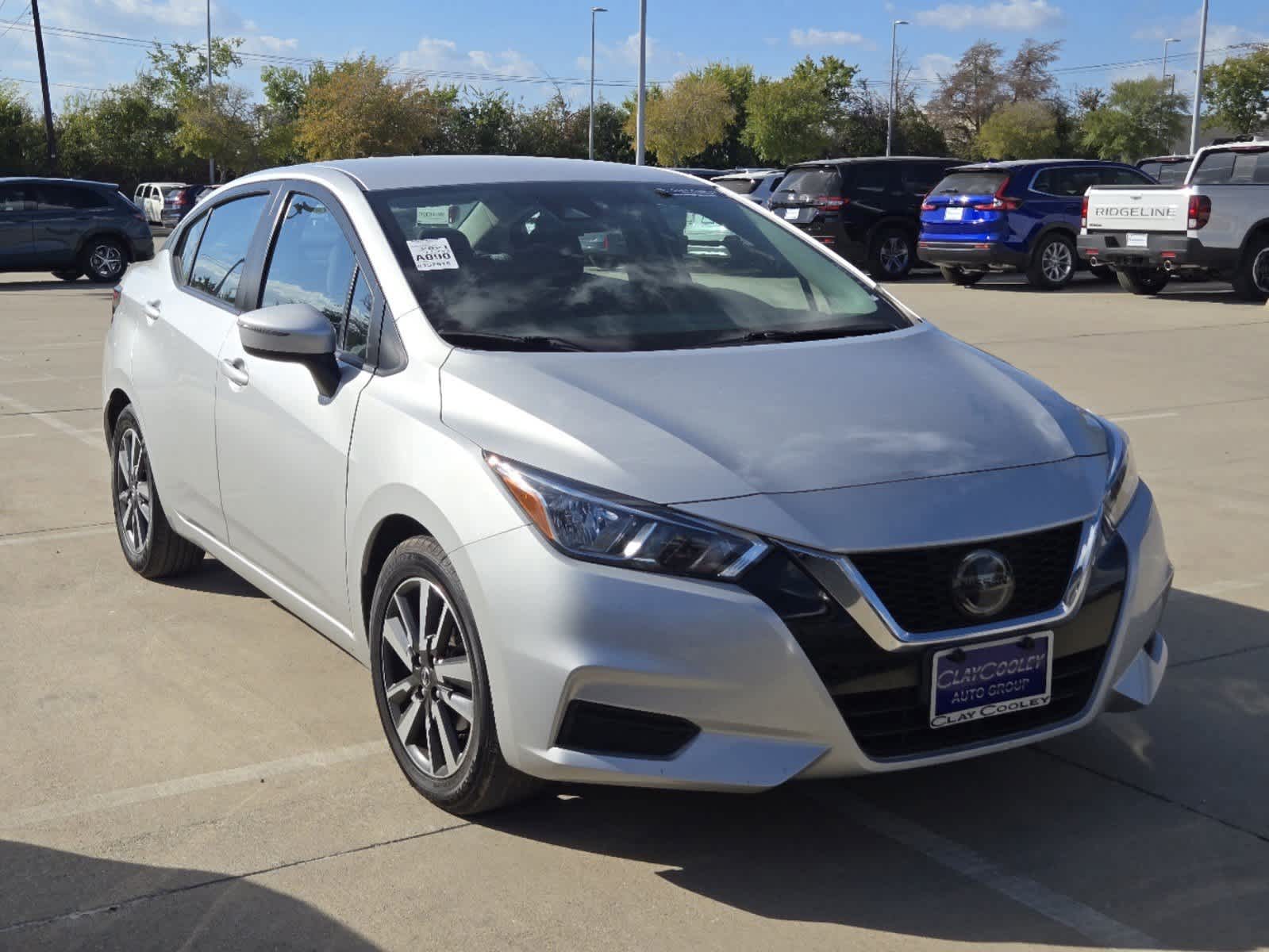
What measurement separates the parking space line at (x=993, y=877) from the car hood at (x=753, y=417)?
0.89 metres

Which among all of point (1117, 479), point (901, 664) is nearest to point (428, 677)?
point (901, 664)

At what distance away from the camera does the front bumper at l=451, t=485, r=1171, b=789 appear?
10.3ft

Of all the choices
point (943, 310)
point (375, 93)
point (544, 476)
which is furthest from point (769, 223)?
point (375, 93)

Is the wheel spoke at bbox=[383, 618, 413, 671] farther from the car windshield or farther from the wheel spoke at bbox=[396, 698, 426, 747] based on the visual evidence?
the car windshield

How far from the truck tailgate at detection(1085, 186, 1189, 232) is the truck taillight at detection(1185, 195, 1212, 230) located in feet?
0.22

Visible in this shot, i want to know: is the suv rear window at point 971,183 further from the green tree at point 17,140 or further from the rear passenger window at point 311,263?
the green tree at point 17,140

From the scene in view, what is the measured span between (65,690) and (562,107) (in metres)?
75.1

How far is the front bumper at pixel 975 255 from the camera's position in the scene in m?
19.9

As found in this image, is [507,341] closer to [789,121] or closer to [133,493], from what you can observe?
[133,493]

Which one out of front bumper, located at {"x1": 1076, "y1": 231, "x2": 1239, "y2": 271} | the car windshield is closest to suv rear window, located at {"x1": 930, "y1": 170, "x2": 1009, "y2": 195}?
front bumper, located at {"x1": 1076, "y1": 231, "x2": 1239, "y2": 271}

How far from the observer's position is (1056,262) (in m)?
20.2

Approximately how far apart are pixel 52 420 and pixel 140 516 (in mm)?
4582

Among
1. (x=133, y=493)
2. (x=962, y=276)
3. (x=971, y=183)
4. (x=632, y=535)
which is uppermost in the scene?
(x=971, y=183)

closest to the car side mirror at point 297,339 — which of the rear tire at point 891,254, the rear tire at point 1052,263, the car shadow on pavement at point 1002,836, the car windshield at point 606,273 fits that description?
the car windshield at point 606,273
